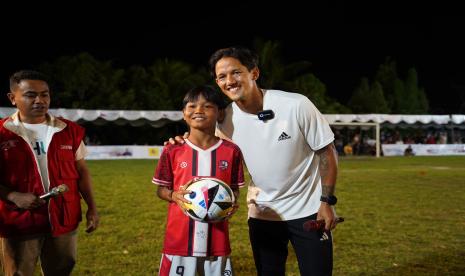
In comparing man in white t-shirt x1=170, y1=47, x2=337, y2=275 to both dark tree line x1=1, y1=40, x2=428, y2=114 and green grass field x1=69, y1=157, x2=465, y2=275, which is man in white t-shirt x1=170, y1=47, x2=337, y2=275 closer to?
green grass field x1=69, y1=157, x2=465, y2=275

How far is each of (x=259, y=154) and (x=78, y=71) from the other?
1318 inches

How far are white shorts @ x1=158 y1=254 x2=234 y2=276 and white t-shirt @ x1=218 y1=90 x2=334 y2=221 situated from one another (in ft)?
1.72

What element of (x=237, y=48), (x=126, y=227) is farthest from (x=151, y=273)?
(x=237, y=48)

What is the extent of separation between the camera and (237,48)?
362 centimetres

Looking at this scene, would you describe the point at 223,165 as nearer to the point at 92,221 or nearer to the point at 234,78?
the point at 234,78

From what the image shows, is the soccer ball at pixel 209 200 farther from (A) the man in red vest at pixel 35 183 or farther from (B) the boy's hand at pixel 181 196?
(A) the man in red vest at pixel 35 183

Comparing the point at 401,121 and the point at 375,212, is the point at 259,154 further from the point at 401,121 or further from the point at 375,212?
the point at 401,121

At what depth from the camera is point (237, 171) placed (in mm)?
3488

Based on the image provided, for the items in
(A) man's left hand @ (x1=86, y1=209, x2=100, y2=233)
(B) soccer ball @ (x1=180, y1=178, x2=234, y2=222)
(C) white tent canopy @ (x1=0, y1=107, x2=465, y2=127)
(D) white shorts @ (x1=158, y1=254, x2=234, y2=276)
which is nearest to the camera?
(B) soccer ball @ (x1=180, y1=178, x2=234, y2=222)

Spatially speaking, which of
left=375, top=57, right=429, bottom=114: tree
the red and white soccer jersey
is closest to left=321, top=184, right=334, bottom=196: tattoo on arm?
the red and white soccer jersey

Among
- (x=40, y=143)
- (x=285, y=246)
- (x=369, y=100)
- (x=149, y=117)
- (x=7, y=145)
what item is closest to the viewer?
(x=7, y=145)

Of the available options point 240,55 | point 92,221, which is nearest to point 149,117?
point 92,221

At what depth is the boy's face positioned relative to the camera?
345 centimetres

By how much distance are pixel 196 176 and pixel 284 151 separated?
660mm
